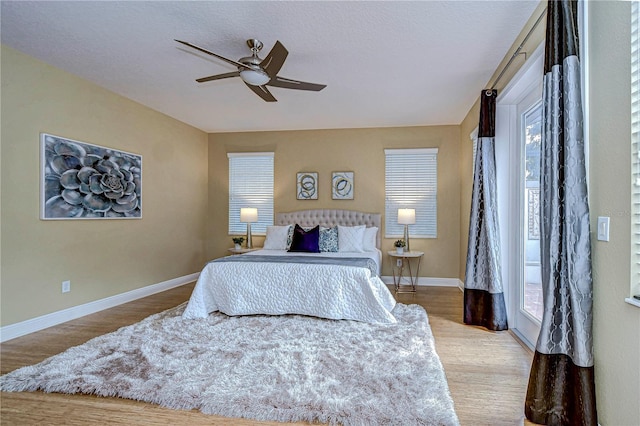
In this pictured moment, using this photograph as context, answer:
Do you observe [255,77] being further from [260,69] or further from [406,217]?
[406,217]

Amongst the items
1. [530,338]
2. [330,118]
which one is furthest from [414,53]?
[530,338]

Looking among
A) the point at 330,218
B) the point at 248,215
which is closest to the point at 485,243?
the point at 330,218

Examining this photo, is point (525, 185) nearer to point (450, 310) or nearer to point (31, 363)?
point (450, 310)

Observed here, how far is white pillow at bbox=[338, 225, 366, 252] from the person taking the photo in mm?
5121

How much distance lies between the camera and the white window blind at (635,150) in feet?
4.90

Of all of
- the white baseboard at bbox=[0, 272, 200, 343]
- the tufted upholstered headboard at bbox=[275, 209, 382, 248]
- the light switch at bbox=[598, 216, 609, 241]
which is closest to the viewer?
the light switch at bbox=[598, 216, 609, 241]

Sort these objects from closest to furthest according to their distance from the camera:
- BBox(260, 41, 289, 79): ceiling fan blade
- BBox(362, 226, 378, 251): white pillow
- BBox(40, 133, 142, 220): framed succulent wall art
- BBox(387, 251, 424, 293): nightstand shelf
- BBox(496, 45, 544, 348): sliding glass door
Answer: BBox(260, 41, 289, 79): ceiling fan blade < BBox(496, 45, 544, 348): sliding glass door < BBox(40, 133, 142, 220): framed succulent wall art < BBox(362, 226, 378, 251): white pillow < BBox(387, 251, 424, 293): nightstand shelf

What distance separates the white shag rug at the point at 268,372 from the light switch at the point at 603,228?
1.24 m

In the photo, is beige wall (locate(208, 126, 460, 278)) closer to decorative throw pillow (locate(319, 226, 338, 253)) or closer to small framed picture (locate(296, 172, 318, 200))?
small framed picture (locate(296, 172, 318, 200))

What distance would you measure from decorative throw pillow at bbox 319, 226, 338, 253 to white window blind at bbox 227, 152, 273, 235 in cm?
147

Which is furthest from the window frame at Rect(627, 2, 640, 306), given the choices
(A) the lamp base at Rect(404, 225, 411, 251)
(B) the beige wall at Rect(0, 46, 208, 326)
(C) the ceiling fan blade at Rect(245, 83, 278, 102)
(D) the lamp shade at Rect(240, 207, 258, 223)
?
(D) the lamp shade at Rect(240, 207, 258, 223)

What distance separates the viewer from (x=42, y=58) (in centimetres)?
341

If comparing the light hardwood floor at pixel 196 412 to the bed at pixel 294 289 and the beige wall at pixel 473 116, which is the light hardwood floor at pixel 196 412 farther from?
the beige wall at pixel 473 116

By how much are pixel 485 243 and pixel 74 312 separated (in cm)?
457
